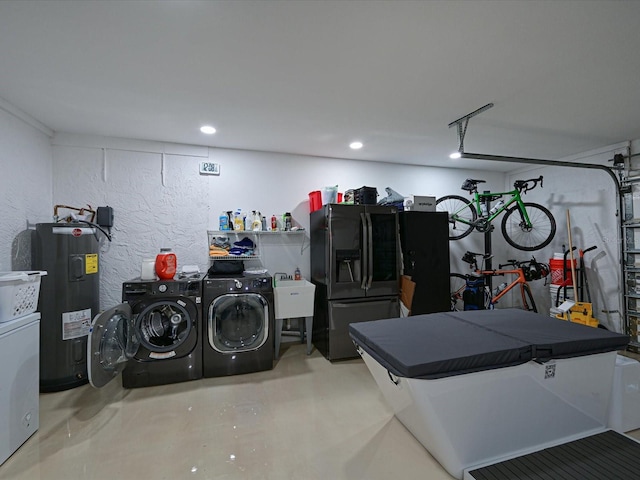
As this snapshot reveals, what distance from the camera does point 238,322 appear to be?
3152 millimetres

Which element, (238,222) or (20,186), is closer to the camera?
(20,186)

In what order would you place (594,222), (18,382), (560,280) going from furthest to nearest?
1. (560,280)
2. (594,222)
3. (18,382)

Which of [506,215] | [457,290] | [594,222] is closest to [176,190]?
[457,290]

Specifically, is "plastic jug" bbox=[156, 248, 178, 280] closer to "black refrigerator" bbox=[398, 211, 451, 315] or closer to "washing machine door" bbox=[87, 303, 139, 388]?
"washing machine door" bbox=[87, 303, 139, 388]

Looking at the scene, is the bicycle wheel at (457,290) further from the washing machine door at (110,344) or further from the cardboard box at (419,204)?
the washing machine door at (110,344)

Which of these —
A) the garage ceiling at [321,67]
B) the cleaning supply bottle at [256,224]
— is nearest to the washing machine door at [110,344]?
the cleaning supply bottle at [256,224]

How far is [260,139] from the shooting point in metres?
3.54

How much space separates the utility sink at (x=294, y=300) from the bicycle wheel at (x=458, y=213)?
2.65 meters

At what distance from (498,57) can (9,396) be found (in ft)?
12.9

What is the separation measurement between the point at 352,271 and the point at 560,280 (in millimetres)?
3195

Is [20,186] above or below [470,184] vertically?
below

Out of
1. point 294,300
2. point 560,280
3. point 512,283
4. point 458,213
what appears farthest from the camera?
point 458,213

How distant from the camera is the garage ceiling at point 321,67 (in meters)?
1.59

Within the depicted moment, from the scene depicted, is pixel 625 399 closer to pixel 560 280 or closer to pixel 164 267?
pixel 560 280
